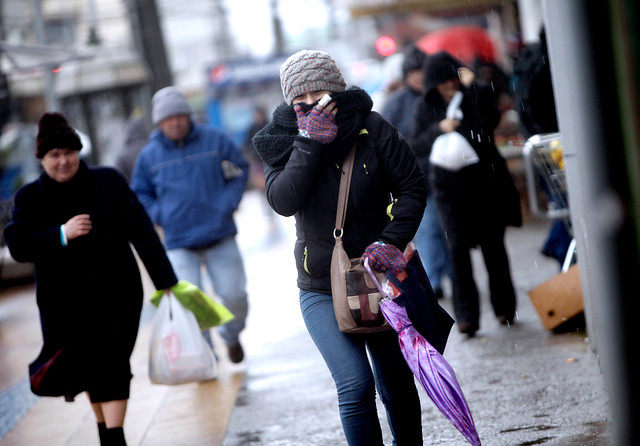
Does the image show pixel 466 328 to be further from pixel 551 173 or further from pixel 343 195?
pixel 343 195

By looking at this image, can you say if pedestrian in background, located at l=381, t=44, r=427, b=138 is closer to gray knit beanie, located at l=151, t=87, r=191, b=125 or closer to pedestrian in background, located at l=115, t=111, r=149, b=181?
gray knit beanie, located at l=151, t=87, r=191, b=125

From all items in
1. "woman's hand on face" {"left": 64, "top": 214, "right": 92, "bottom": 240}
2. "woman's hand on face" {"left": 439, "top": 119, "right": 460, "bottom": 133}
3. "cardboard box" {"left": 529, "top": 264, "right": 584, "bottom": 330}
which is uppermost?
"woman's hand on face" {"left": 439, "top": 119, "right": 460, "bottom": 133}

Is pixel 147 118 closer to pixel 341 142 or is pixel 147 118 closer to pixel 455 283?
pixel 455 283

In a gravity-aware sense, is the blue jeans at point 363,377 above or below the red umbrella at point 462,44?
below

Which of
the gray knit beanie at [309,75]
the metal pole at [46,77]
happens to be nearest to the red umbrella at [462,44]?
the metal pole at [46,77]

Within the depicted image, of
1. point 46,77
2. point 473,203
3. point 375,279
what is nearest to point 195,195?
point 473,203

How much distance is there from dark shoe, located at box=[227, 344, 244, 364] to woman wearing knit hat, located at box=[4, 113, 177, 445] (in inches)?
75.7

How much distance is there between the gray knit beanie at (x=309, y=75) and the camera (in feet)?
11.8

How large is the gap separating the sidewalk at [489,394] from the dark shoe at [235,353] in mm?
126

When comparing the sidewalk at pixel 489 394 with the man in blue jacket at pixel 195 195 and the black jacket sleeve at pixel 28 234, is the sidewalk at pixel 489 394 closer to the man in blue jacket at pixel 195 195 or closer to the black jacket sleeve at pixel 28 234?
the man in blue jacket at pixel 195 195

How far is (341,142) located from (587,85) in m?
2.22

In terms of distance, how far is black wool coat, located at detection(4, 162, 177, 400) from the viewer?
14.9 feet

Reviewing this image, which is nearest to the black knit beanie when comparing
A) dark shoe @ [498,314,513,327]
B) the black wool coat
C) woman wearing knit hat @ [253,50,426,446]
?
the black wool coat

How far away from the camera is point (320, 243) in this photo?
3.62 m
